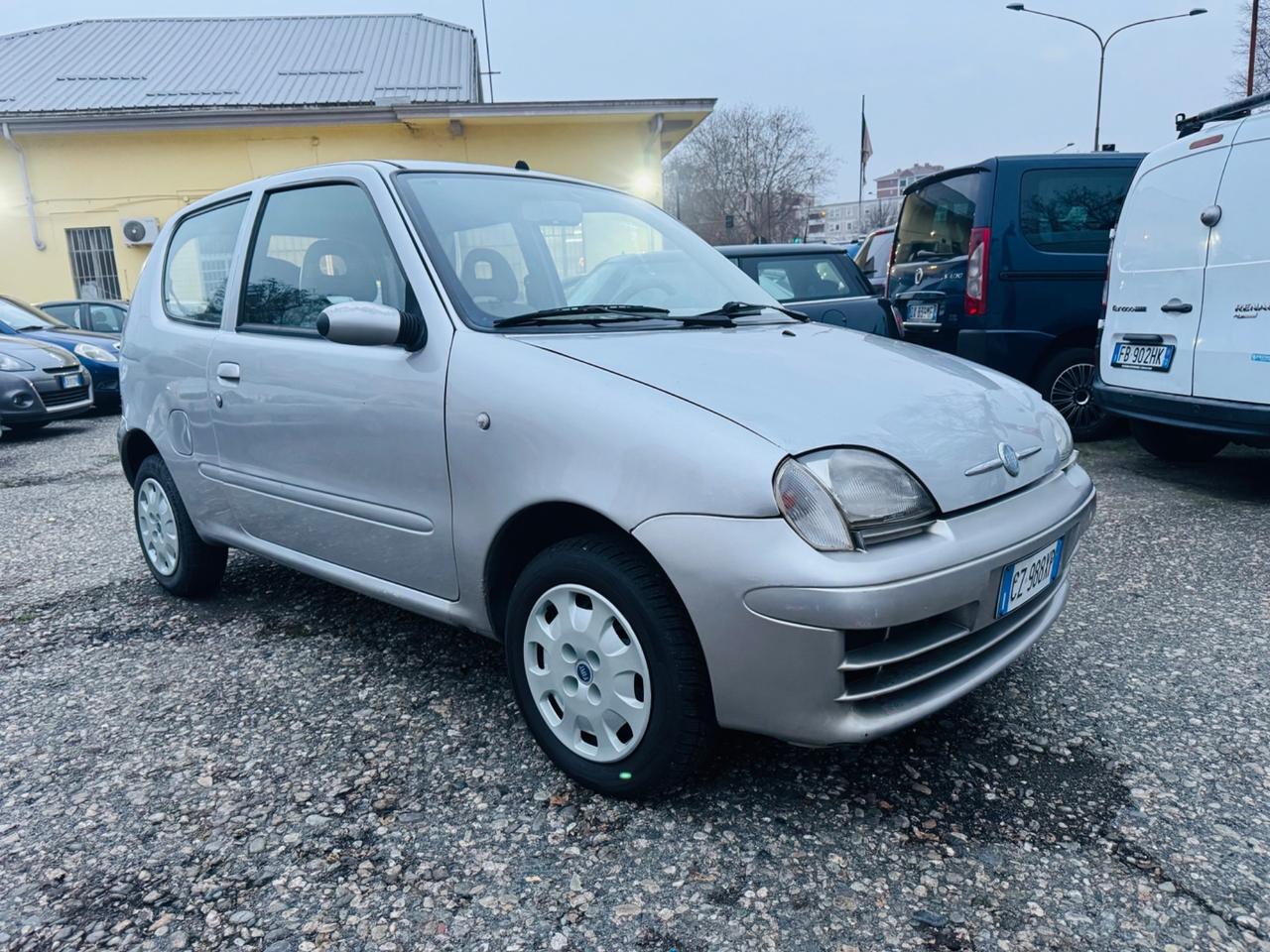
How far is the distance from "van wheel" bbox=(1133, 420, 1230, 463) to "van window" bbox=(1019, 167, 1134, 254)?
4.44ft

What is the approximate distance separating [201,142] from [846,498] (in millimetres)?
17514

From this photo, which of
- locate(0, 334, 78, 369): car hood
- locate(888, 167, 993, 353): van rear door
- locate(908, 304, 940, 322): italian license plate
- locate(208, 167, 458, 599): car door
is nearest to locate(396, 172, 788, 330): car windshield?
locate(208, 167, 458, 599): car door

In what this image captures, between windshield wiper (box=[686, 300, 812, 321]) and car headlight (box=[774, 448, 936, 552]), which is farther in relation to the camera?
windshield wiper (box=[686, 300, 812, 321])

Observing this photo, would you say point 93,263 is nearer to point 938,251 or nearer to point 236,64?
point 236,64

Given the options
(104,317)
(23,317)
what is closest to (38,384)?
(23,317)

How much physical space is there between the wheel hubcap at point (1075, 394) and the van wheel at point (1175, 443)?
0.59 metres

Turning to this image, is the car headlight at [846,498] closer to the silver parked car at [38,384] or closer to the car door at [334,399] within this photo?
the car door at [334,399]

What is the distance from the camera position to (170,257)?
3.72 meters

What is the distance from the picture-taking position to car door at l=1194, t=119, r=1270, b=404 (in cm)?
432

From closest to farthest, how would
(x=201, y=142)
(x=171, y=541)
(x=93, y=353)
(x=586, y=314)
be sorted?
(x=586, y=314)
(x=171, y=541)
(x=93, y=353)
(x=201, y=142)

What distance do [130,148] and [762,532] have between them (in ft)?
59.4

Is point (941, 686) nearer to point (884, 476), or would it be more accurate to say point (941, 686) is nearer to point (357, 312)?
point (884, 476)

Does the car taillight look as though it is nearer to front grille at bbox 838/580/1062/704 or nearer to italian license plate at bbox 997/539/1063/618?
italian license plate at bbox 997/539/1063/618

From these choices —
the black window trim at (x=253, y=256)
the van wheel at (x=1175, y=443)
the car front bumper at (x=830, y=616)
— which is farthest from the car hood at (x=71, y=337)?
the car front bumper at (x=830, y=616)
